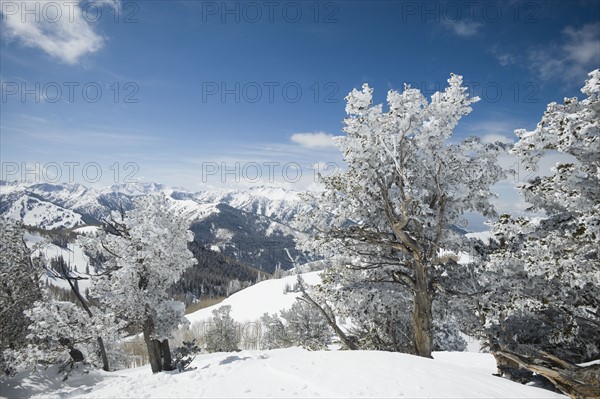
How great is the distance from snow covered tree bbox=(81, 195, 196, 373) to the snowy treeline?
7 centimetres

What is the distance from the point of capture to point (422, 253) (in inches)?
496

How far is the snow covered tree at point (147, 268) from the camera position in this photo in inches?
660

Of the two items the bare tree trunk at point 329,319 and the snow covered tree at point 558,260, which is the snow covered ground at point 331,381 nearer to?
the snow covered tree at point 558,260

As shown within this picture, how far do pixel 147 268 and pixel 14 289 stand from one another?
7372 millimetres

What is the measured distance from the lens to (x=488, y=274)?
12.1 metres

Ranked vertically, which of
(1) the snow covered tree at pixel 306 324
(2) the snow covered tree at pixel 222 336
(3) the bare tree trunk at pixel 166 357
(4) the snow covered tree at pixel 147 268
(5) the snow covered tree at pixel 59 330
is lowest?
(2) the snow covered tree at pixel 222 336

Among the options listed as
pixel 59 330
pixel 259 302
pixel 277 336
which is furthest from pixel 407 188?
pixel 259 302

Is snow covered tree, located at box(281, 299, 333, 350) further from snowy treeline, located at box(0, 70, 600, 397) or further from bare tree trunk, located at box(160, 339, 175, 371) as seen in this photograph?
bare tree trunk, located at box(160, 339, 175, 371)

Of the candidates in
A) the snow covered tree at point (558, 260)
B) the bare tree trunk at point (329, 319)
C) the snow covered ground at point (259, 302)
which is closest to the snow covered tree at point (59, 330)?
the bare tree trunk at point (329, 319)

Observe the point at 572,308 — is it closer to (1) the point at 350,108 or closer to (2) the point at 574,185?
(2) the point at 574,185

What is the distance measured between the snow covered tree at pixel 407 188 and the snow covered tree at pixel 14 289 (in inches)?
611

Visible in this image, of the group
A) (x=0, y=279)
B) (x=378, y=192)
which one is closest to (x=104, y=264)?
(x=0, y=279)

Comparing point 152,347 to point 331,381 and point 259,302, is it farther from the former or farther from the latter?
point 259,302

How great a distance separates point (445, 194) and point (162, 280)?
14.3 metres
